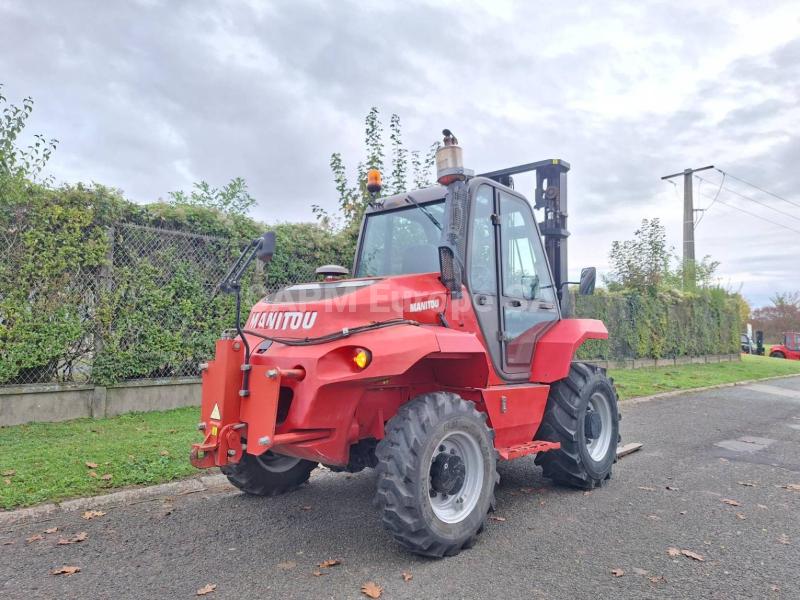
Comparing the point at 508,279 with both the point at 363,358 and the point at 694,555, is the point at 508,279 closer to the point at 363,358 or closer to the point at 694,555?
the point at 363,358

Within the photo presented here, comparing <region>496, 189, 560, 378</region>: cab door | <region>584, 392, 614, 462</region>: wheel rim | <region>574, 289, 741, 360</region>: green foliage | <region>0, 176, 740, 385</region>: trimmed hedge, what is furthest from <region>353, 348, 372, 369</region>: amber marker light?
<region>574, 289, 741, 360</region>: green foliage

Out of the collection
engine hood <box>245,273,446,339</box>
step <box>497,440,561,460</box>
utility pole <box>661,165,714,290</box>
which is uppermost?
utility pole <box>661,165,714,290</box>

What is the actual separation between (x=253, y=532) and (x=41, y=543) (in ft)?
4.19

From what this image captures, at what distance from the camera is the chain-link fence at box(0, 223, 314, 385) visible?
20.2ft

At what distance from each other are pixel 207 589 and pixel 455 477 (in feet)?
5.06

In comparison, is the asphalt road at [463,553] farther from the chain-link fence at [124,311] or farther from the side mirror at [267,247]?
the chain-link fence at [124,311]

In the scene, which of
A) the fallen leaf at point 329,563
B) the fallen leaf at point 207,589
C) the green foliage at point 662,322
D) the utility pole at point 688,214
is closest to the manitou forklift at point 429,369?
the fallen leaf at point 329,563

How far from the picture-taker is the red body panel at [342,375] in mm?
3139

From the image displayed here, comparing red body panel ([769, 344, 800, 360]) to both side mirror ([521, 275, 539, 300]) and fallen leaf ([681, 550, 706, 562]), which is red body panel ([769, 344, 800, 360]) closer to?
side mirror ([521, 275, 539, 300])

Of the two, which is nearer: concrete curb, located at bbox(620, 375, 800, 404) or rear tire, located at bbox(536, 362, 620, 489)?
rear tire, located at bbox(536, 362, 620, 489)

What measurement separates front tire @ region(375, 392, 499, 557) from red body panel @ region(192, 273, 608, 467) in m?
0.32

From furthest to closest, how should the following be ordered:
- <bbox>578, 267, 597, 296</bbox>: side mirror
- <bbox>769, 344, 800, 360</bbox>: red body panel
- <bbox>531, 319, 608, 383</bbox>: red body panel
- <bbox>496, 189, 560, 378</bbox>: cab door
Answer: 1. <bbox>769, 344, 800, 360</bbox>: red body panel
2. <bbox>578, 267, 597, 296</bbox>: side mirror
3. <bbox>531, 319, 608, 383</bbox>: red body panel
4. <bbox>496, 189, 560, 378</bbox>: cab door

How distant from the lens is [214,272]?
7.80 meters

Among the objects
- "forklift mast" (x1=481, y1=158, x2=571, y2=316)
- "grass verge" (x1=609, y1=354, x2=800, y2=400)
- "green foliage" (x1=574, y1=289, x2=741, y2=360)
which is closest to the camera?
"forklift mast" (x1=481, y1=158, x2=571, y2=316)
